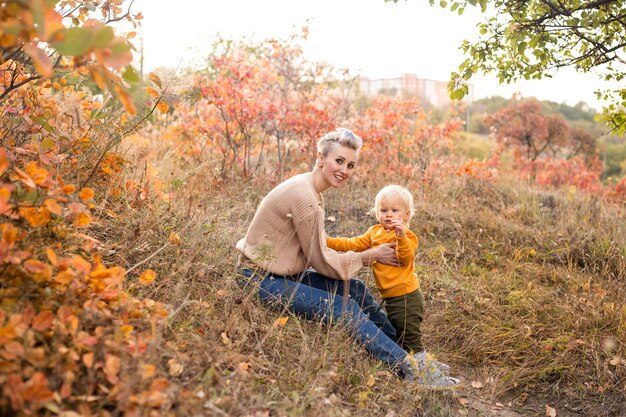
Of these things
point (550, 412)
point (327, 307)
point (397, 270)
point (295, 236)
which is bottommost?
point (550, 412)

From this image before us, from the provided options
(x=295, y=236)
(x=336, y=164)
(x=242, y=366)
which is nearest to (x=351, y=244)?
(x=295, y=236)

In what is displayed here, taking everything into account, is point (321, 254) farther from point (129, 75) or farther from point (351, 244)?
point (129, 75)

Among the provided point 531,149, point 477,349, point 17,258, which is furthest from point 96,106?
point 531,149

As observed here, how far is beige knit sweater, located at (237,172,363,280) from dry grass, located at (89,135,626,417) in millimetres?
288

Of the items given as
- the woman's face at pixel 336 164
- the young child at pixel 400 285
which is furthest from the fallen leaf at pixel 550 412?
the woman's face at pixel 336 164

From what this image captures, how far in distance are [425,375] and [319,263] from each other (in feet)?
2.99

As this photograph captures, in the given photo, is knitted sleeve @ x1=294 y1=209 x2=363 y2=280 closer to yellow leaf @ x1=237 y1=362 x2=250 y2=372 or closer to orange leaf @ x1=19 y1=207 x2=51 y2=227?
yellow leaf @ x1=237 y1=362 x2=250 y2=372

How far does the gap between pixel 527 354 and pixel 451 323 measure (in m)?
0.59

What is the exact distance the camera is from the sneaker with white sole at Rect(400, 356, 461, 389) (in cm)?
319

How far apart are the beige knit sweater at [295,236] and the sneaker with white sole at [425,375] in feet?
2.07

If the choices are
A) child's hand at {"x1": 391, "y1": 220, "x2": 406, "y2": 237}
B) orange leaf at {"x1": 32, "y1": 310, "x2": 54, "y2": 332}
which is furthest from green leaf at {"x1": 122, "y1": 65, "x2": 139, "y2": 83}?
child's hand at {"x1": 391, "y1": 220, "x2": 406, "y2": 237}

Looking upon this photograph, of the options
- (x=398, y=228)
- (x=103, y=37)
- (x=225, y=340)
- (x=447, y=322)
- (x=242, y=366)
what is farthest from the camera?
(x=447, y=322)

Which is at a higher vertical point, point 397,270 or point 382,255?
point 382,255

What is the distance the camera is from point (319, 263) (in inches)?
141
